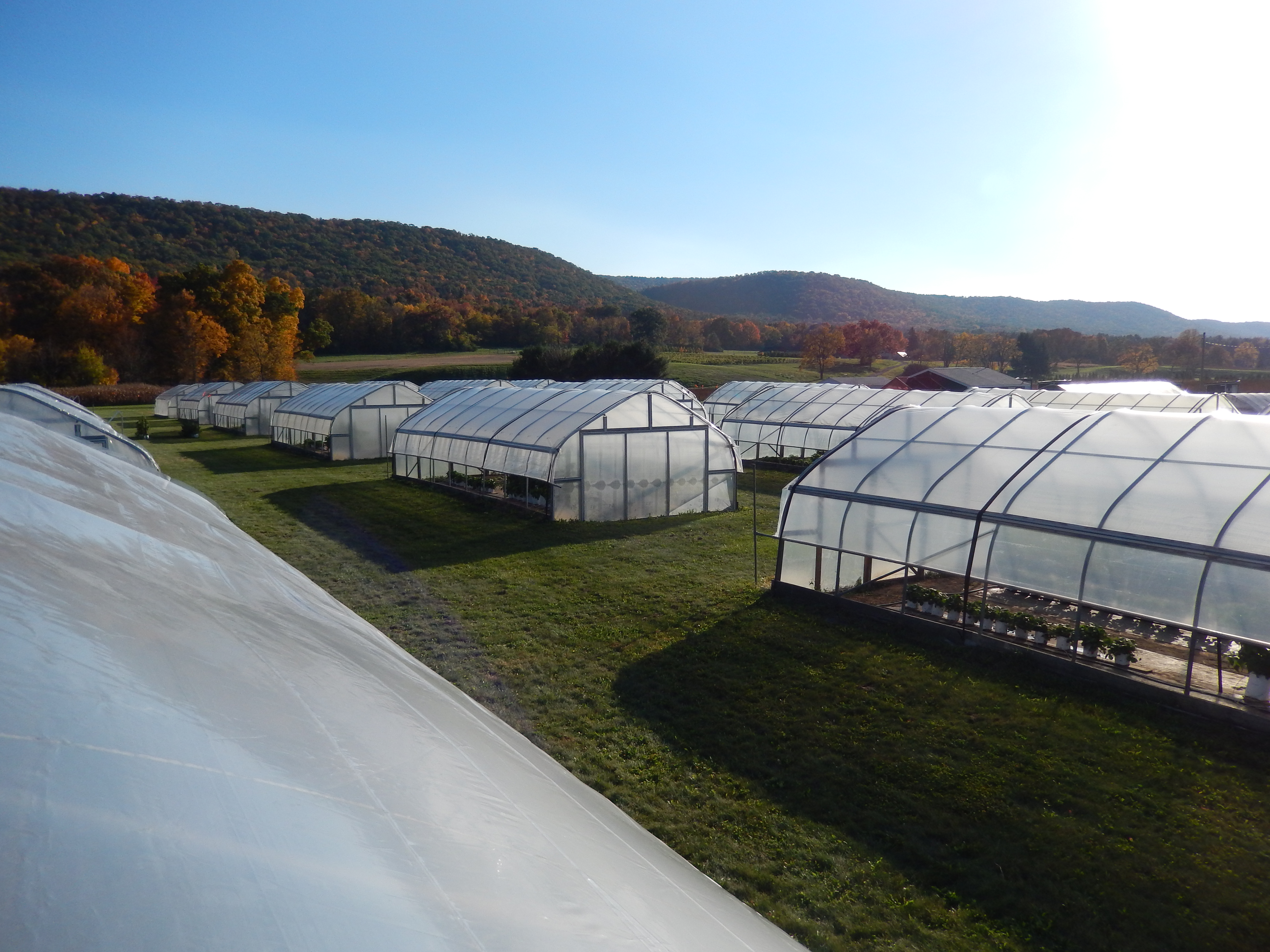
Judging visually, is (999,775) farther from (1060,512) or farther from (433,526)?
(433,526)

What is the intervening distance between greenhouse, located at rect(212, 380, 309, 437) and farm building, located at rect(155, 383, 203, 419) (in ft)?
25.1

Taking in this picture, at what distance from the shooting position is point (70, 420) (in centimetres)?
1566

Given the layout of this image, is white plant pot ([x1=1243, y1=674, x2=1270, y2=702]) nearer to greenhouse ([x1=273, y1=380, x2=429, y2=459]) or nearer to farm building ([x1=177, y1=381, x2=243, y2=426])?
greenhouse ([x1=273, y1=380, x2=429, y2=459])

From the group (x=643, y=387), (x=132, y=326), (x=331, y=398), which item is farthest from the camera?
(x=132, y=326)

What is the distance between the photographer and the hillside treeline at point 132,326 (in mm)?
56312

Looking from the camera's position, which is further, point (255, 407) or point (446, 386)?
point (446, 386)

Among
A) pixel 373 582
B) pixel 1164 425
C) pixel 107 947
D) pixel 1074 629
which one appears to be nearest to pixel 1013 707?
pixel 1074 629

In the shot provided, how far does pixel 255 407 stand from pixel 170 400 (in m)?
14.8

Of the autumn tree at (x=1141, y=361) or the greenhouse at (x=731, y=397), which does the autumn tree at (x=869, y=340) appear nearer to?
the autumn tree at (x=1141, y=361)

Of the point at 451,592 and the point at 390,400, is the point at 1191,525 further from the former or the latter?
the point at 390,400

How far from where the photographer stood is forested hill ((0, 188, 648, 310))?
84625mm

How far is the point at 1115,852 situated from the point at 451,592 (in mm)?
9535

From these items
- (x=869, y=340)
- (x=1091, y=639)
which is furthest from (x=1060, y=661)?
(x=869, y=340)

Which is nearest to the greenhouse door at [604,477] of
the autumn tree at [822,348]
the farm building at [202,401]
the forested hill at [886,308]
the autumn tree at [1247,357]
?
the farm building at [202,401]
